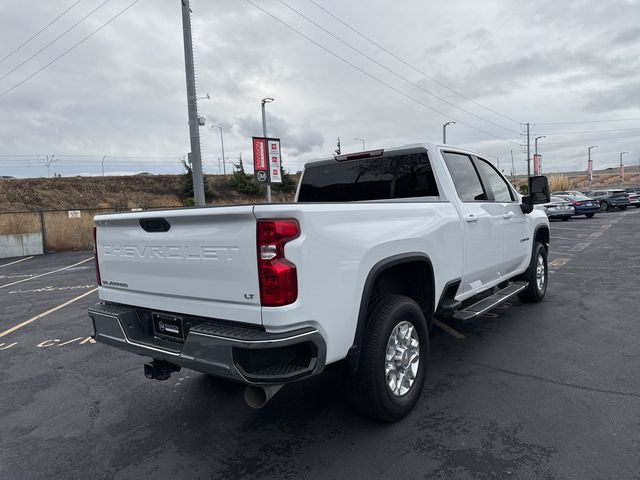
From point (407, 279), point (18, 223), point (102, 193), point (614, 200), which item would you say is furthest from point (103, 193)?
point (407, 279)

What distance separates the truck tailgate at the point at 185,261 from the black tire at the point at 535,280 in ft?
16.6

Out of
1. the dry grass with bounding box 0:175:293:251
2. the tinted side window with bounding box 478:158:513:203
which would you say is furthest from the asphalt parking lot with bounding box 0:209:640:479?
the dry grass with bounding box 0:175:293:251

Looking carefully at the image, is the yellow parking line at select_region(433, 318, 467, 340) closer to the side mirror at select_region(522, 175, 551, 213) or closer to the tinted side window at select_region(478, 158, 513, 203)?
the tinted side window at select_region(478, 158, 513, 203)

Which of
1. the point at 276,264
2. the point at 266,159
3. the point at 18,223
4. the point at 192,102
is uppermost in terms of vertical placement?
the point at 192,102

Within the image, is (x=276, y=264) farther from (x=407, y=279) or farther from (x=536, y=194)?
(x=536, y=194)

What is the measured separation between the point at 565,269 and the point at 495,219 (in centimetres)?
571

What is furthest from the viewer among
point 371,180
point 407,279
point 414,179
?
point 371,180

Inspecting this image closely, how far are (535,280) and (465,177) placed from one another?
2.62 metres

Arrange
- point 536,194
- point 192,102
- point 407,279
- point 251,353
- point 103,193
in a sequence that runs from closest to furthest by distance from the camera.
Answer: point 251,353, point 407,279, point 536,194, point 192,102, point 103,193

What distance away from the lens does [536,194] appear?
5.82 m

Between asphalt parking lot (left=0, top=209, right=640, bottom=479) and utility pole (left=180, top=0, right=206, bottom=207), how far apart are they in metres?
8.21

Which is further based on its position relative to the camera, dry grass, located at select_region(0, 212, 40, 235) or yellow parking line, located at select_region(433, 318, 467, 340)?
dry grass, located at select_region(0, 212, 40, 235)

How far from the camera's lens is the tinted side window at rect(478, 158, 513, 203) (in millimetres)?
5354

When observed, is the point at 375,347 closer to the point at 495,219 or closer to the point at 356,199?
the point at 356,199
